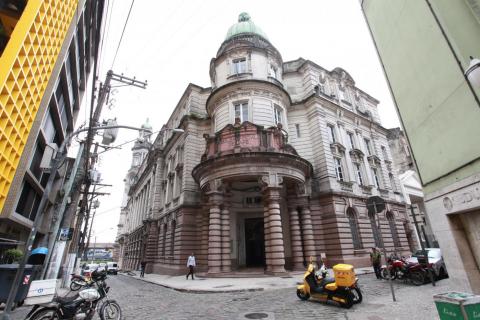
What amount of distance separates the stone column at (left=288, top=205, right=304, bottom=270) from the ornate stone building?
0.23 ft

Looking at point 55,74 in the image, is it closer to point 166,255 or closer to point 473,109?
point 473,109

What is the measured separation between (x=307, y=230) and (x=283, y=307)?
37.2 feet

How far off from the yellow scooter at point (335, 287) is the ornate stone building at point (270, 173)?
5.15 m

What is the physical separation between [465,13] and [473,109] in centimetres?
223

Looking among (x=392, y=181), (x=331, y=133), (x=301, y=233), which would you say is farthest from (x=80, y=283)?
(x=392, y=181)

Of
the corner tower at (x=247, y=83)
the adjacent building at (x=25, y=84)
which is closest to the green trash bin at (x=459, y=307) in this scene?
the adjacent building at (x=25, y=84)

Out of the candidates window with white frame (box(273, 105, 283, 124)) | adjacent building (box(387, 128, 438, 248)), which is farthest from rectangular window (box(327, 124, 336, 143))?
adjacent building (box(387, 128, 438, 248))

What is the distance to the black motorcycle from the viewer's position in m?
5.46

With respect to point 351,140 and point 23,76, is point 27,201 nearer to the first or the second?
point 23,76

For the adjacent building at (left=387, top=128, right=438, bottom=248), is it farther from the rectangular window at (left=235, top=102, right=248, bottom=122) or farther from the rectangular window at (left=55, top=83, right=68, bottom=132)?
the rectangular window at (left=55, top=83, right=68, bottom=132)

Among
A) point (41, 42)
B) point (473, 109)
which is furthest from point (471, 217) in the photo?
point (41, 42)

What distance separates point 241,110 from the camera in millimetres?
20531

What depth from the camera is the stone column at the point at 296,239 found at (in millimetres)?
17109

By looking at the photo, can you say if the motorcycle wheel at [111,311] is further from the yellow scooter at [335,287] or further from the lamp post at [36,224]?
the yellow scooter at [335,287]
